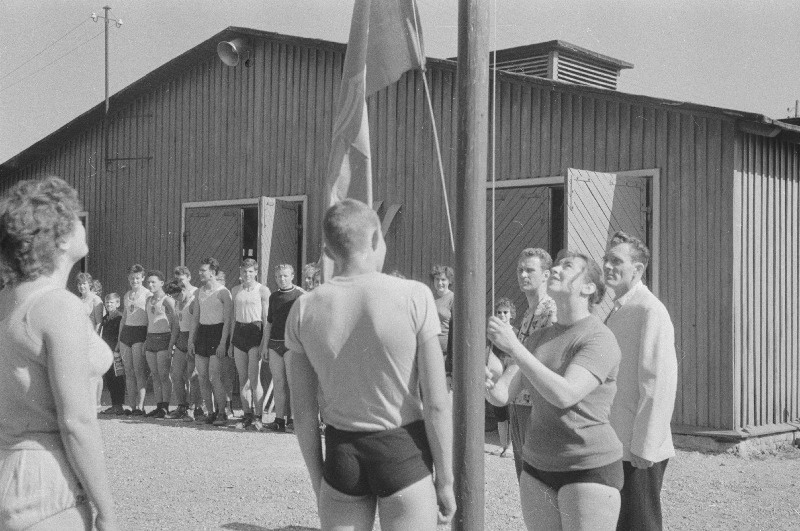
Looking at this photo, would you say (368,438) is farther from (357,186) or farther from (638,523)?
(357,186)

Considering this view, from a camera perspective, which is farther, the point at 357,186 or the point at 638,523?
the point at 357,186

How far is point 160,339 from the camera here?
12.7 m

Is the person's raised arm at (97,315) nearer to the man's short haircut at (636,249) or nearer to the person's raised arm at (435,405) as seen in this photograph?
the man's short haircut at (636,249)

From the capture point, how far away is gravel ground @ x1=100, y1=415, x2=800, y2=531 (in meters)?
6.89

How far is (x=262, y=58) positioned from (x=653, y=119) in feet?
22.5

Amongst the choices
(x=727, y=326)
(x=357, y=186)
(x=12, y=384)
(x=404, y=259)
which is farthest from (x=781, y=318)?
(x=12, y=384)

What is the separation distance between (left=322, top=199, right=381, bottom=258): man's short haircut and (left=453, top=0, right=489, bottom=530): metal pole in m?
0.90

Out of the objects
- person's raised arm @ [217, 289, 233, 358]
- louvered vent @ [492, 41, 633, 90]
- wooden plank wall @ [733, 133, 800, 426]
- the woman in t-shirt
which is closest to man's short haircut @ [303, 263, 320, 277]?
person's raised arm @ [217, 289, 233, 358]

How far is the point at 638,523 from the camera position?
4238 millimetres

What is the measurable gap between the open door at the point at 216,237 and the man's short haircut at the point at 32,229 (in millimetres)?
12122

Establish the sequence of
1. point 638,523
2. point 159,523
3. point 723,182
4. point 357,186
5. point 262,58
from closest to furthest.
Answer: point 638,523 → point 357,186 → point 159,523 → point 723,182 → point 262,58

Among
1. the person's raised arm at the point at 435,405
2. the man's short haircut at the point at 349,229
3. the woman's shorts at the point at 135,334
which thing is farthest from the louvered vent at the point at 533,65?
the person's raised arm at the point at 435,405

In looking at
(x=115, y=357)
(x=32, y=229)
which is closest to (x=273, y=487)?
(x=32, y=229)

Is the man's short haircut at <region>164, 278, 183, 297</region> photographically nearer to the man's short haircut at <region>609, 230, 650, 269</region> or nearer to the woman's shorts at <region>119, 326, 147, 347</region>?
the woman's shorts at <region>119, 326, 147, 347</region>
